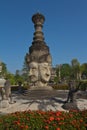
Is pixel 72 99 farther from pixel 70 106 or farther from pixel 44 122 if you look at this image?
pixel 44 122

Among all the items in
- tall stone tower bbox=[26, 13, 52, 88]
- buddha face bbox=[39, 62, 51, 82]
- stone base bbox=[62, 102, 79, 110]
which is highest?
tall stone tower bbox=[26, 13, 52, 88]

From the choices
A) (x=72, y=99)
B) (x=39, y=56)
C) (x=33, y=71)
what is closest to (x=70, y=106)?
(x=72, y=99)

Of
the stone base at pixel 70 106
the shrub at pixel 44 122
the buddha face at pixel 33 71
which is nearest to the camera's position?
the shrub at pixel 44 122

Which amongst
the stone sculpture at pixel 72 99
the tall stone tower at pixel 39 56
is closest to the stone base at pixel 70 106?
the stone sculpture at pixel 72 99

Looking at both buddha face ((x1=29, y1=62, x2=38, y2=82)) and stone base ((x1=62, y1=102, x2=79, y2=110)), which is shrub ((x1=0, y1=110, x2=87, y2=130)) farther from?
buddha face ((x1=29, y1=62, x2=38, y2=82))

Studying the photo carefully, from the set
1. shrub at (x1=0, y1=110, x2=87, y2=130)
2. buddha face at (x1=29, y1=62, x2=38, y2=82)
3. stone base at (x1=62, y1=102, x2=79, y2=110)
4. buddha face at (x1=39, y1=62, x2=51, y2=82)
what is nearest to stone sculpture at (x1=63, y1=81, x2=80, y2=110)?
stone base at (x1=62, y1=102, x2=79, y2=110)

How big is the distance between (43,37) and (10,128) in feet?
50.3

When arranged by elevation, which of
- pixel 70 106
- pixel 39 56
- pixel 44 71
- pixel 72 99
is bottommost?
pixel 70 106

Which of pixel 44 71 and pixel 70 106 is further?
pixel 44 71

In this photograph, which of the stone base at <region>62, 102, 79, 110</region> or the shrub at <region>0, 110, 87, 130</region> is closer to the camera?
Result: the shrub at <region>0, 110, 87, 130</region>

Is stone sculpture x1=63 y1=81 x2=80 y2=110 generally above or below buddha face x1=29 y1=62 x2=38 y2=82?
below

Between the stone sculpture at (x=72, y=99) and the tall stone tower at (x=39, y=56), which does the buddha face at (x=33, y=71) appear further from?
the stone sculpture at (x=72, y=99)

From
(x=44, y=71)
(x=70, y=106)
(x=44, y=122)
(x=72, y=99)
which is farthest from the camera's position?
(x=44, y=71)

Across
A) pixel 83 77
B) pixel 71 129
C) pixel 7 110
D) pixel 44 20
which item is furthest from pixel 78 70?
pixel 71 129
